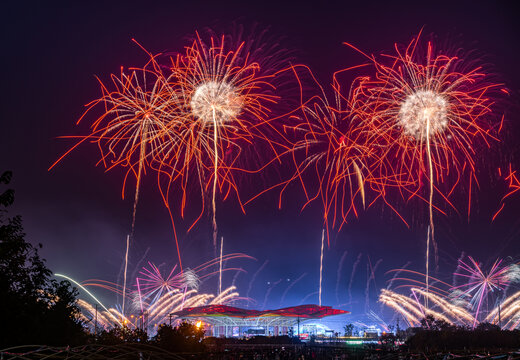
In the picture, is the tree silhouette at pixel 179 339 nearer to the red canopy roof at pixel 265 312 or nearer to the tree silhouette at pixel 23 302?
the tree silhouette at pixel 23 302

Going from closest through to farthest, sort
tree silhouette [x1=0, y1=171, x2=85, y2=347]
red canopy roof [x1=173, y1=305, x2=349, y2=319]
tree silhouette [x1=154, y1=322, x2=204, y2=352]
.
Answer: tree silhouette [x1=0, y1=171, x2=85, y2=347] → tree silhouette [x1=154, y1=322, x2=204, y2=352] → red canopy roof [x1=173, y1=305, x2=349, y2=319]

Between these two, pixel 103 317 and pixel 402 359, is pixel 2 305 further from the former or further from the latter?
pixel 103 317

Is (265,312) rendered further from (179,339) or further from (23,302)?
(23,302)

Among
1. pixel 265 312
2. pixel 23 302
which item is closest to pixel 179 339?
pixel 23 302

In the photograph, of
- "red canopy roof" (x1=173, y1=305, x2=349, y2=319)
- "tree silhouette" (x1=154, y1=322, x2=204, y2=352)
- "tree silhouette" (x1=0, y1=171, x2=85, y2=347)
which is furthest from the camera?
"red canopy roof" (x1=173, y1=305, x2=349, y2=319)

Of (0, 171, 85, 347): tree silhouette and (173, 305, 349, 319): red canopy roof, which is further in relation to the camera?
(173, 305, 349, 319): red canopy roof

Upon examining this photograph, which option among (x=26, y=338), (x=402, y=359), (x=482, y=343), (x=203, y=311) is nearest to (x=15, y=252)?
(x=26, y=338)

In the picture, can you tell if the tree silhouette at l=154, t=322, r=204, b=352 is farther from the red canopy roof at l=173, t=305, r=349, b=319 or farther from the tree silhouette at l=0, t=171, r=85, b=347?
the red canopy roof at l=173, t=305, r=349, b=319

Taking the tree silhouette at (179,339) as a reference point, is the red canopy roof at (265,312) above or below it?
above

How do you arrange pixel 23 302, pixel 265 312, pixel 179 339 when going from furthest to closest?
pixel 265 312 < pixel 179 339 < pixel 23 302

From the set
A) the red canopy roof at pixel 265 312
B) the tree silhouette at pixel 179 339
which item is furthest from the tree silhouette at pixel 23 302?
the red canopy roof at pixel 265 312

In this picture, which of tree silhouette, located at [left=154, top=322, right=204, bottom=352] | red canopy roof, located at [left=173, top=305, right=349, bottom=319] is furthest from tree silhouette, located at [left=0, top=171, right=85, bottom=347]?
red canopy roof, located at [left=173, top=305, right=349, bottom=319]
